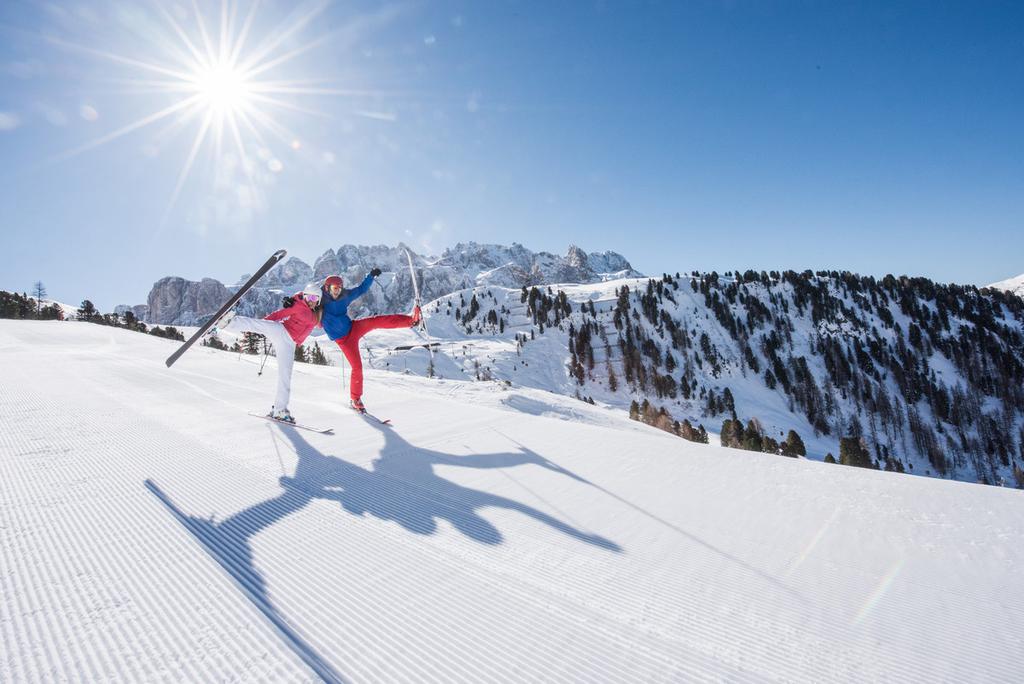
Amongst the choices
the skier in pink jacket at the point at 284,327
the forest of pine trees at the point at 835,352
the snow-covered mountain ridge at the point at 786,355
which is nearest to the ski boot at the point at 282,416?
the skier in pink jacket at the point at 284,327

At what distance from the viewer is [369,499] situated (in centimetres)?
360

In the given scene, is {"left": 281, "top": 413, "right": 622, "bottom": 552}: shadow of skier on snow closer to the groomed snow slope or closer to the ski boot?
the groomed snow slope

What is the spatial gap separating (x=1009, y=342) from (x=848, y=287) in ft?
169

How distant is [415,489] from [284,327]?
470cm

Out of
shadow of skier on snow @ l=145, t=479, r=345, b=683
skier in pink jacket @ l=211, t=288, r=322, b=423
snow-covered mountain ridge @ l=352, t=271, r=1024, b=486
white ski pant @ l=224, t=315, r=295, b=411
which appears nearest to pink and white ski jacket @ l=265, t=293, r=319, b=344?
skier in pink jacket @ l=211, t=288, r=322, b=423

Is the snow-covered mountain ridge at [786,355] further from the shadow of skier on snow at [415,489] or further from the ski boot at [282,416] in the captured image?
the shadow of skier on snow at [415,489]

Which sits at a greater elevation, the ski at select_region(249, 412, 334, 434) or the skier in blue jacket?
the skier in blue jacket

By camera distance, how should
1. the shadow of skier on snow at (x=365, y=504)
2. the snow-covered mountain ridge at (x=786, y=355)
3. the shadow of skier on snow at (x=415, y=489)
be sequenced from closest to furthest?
1. the shadow of skier on snow at (x=365, y=504)
2. the shadow of skier on snow at (x=415, y=489)
3. the snow-covered mountain ridge at (x=786, y=355)

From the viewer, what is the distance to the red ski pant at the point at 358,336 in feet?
24.0

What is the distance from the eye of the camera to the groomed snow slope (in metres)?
1.84

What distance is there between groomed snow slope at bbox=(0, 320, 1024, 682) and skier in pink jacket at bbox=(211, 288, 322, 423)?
1.46 meters

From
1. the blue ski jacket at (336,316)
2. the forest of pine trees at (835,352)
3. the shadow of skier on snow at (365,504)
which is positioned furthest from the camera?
the forest of pine trees at (835,352)

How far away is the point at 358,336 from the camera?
802 centimetres

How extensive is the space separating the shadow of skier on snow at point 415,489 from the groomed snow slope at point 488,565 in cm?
3
